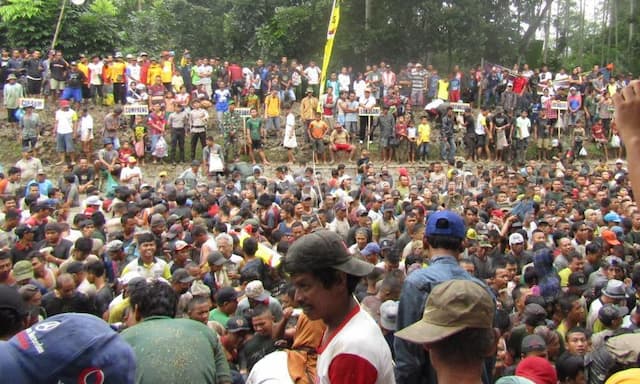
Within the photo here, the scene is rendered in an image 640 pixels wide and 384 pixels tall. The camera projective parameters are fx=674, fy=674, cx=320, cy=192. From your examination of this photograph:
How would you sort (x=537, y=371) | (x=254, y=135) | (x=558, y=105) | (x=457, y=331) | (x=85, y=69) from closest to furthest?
1. (x=457, y=331)
2. (x=537, y=371)
3. (x=254, y=135)
4. (x=85, y=69)
5. (x=558, y=105)

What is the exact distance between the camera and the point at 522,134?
18906 mm

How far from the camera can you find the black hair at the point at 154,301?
329cm

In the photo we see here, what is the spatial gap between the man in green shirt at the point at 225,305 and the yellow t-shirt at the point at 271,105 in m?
13.4

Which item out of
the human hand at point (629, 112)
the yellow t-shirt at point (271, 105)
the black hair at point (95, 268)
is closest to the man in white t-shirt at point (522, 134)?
the yellow t-shirt at point (271, 105)

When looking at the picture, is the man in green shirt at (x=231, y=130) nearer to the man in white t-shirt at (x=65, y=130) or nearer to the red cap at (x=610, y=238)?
the man in white t-shirt at (x=65, y=130)

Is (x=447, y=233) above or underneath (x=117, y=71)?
underneath

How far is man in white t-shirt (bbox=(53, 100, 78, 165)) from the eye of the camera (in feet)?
52.8

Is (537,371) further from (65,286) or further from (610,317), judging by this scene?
(65,286)

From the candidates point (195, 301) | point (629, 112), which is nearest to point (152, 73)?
point (195, 301)

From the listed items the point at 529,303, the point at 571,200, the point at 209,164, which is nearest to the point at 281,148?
the point at 209,164

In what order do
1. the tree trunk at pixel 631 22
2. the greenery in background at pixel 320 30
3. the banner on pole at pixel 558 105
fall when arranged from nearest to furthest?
the banner on pole at pixel 558 105
the greenery in background at pixel 320 30
the tree trunk at pixel 631 22

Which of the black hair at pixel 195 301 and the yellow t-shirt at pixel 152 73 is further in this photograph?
the yellow t-shirt at pixel 152 73

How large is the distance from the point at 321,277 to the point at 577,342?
3.34 meters

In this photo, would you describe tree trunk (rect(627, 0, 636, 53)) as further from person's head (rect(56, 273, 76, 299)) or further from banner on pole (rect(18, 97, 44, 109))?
person's head (rect(56, 273, 76, 299))
